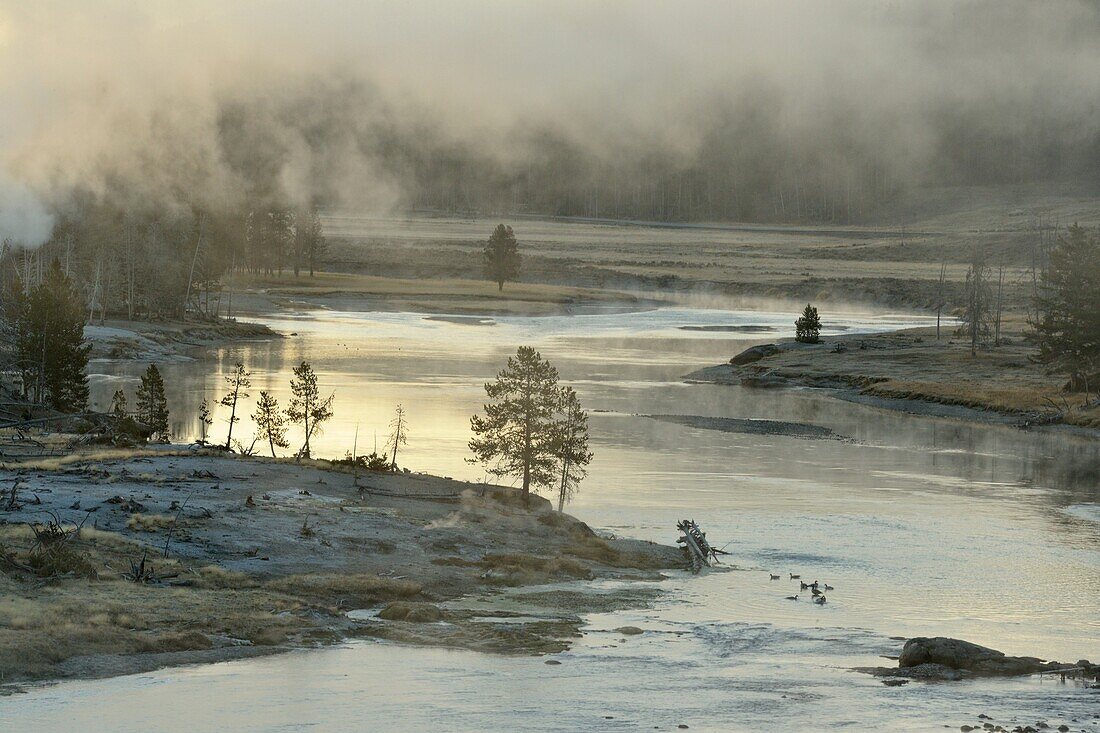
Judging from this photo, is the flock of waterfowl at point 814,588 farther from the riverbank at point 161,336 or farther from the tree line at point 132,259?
the tree line at point 132,259

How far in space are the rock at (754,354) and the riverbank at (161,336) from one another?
41.0m

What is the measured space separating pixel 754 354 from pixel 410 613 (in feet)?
256

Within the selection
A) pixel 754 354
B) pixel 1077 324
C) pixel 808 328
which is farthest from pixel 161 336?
pixel 1077 324

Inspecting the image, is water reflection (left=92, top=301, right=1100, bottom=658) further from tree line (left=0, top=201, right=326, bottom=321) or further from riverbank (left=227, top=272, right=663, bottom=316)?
riverbank (left=227, top=272, right=663, bottom=316)

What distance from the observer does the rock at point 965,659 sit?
90.1 feet

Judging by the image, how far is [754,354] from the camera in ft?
348

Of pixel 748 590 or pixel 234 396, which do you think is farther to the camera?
pixel 234 396

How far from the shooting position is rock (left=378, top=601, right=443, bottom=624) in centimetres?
3038

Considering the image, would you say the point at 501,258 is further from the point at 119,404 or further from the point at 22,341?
the point at 119,404

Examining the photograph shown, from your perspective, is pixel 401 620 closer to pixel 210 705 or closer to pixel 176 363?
pixel 210 705

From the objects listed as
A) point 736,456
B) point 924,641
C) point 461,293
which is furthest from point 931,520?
point 461,293

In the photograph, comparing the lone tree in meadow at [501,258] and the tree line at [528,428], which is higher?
the lone tree in meadow at [501,258]

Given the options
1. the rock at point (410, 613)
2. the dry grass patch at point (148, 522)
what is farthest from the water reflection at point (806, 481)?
the dry grass patch at point (148, 522)

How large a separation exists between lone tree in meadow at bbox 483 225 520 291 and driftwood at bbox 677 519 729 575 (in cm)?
14700
